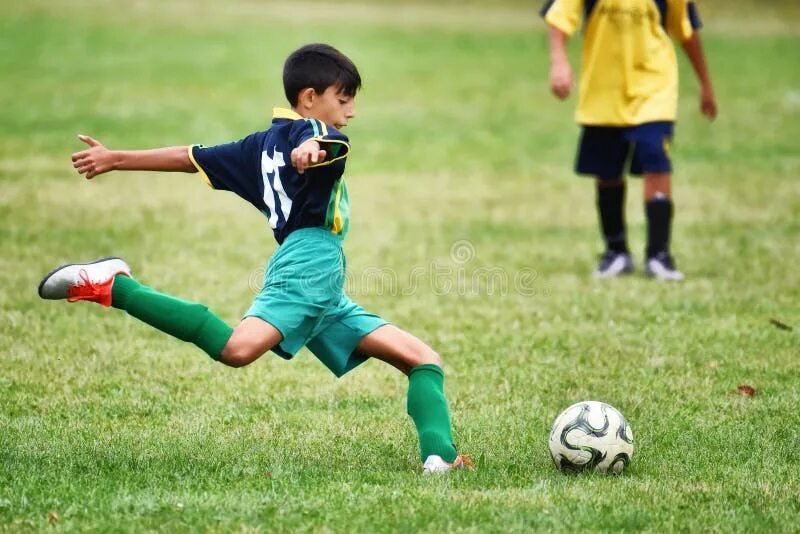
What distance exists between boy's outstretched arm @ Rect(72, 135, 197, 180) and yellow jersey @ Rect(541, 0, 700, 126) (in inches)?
178

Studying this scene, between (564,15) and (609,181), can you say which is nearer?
(564,15)

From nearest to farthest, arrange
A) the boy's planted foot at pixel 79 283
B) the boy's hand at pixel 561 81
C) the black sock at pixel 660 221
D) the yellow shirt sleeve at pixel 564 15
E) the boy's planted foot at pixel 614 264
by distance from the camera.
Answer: the boy's planted foot at pixel 79 283 → the boy's hand at pixel 561 81 → the yellow shirt sleeve at pixel 564 15 → the black sock at pixel 660 221 → the boy's planted foot at pixel 614 264

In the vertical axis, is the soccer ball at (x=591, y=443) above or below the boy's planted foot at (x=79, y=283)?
below

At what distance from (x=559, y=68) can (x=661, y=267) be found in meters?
1.60

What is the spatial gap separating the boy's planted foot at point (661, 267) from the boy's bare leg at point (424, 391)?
4371 millimetres

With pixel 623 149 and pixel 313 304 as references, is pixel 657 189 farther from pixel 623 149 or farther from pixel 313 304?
pixel 313 304

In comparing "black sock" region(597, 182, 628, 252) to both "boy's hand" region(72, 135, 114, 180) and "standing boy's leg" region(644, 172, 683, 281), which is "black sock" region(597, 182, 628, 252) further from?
"boy's hand" region(72, 135, 114, 180)

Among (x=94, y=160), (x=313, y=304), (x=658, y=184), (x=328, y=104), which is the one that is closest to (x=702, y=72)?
(x=658, y=184)

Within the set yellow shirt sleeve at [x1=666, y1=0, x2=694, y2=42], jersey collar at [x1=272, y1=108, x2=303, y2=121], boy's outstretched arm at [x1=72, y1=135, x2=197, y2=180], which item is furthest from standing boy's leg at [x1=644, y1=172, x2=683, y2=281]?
boy's outstretched arm at [x1=72, y1=135, x2=197, y2=180]

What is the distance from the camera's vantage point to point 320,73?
495cm

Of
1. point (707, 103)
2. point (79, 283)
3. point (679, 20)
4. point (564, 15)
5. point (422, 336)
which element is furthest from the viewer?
point (707, 103)

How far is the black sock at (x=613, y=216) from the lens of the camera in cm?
948

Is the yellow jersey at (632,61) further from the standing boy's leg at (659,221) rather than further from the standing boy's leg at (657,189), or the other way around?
the standing boy's leg at (659,221)

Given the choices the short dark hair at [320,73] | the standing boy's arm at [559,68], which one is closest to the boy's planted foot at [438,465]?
the short dark hair at [320,73]
